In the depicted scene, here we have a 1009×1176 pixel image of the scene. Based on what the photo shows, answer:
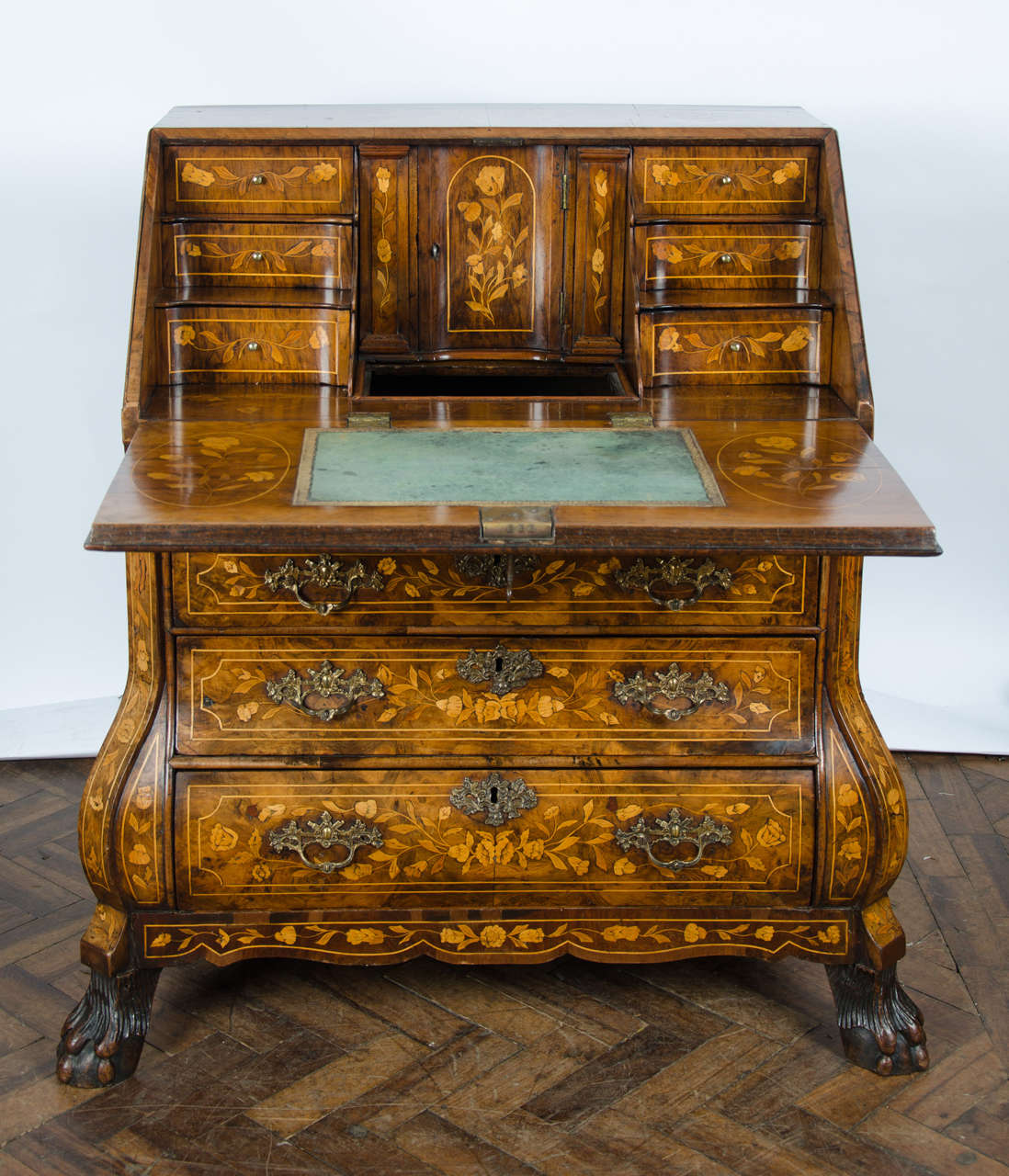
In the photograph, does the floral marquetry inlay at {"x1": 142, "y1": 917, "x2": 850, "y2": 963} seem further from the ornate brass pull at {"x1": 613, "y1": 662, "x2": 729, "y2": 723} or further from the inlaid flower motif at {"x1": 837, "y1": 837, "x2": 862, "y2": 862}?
the ornate brass pull at {"x1": 613, "y1": 662, "x2": 729, "y2": 723}

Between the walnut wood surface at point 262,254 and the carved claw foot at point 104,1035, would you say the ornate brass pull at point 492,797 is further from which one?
the walnut wood surface at point 262,254

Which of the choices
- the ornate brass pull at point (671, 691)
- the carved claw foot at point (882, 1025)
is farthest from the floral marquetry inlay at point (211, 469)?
the carved claw foot at point (882, 1025)

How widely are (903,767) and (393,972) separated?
1.46 m

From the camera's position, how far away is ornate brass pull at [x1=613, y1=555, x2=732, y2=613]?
281 centimetres

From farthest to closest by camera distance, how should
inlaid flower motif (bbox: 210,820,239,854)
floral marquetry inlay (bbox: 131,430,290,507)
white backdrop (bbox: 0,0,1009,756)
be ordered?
white backdrop (bbox: 0,0,1009,756) < inlaid flower motif (bbox: 210,820,239,854) < floral marquetry inlay (bbox: 131,430,290,507)

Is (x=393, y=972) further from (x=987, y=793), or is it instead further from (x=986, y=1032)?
(x=987, y=793)

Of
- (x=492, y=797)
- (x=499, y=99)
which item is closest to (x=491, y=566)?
(x=492, y=797)

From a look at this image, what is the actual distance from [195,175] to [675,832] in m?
1.47

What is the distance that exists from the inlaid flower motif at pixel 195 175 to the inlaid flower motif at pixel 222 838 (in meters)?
1.18

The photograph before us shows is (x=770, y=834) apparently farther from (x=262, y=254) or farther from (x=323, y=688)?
(x=262, y=254)

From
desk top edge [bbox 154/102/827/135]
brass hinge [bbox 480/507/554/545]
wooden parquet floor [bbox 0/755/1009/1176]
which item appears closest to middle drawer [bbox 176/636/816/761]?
brass hinge [bbox 480/507/554/545]

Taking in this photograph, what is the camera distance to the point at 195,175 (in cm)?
319

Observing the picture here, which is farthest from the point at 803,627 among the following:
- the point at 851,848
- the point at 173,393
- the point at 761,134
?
the point at 173,393

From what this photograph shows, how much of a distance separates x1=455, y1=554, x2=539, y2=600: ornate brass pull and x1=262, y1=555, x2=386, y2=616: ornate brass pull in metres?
0.13
